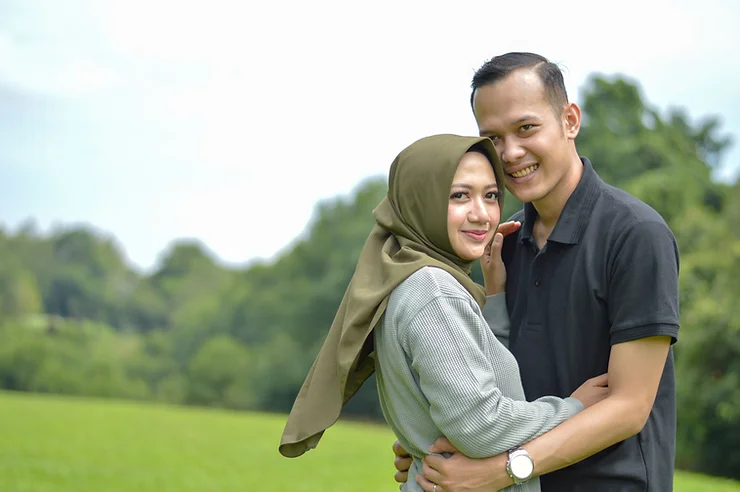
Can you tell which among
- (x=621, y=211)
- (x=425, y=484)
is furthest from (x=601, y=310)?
(x=425, y=484)

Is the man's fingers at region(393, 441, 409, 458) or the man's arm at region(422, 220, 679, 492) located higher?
the man's arm at region(422, 220, 679, 492)

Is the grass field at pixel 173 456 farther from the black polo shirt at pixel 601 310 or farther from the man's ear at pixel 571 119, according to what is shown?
the man's ear at pixel 571 119

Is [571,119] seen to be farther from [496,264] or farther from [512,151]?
[496,264]

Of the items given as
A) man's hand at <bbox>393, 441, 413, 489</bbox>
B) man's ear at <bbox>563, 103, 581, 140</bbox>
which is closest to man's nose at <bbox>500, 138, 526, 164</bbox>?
man's ear at <bbox>563, 103, 581, 140</bbox>

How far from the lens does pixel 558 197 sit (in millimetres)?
3379

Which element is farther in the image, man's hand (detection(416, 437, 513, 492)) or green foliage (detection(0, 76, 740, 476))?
green foliage (detection(0, 76, 740, 476))

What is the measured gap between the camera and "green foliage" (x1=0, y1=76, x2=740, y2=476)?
21.9m

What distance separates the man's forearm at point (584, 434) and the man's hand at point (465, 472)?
0.11 metres

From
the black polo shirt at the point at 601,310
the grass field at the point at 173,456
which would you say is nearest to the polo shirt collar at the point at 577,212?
the black polo shirt at the point at 601,310

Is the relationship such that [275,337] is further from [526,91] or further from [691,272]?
[526,91]

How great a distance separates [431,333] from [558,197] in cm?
88

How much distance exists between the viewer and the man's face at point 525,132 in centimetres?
324

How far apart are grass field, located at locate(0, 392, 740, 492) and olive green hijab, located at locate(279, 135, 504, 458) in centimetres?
1121

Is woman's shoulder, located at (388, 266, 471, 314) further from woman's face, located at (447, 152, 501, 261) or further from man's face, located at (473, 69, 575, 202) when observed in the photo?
man's face, located at (473, 69, 575, 202)
